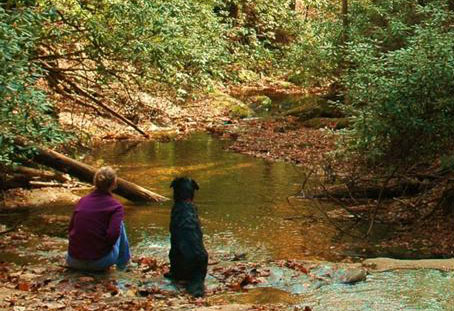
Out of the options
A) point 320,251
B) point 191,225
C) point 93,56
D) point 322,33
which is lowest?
point 320,251

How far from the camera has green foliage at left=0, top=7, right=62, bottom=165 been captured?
6.52 metres

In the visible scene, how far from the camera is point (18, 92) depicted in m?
6.77

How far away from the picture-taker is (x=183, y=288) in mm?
6746

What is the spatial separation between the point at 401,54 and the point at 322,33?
441 inches

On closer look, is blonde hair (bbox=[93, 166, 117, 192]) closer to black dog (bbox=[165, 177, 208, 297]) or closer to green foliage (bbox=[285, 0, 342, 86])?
black dog (bbox=[165, 177, 208, 297])

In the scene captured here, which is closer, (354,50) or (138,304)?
(138,304)

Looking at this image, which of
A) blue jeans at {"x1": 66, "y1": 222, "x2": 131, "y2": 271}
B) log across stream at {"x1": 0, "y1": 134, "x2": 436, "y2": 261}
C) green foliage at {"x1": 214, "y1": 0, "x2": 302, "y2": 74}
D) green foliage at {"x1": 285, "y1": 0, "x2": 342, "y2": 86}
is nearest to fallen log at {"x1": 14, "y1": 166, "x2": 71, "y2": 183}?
log across stream at {"x1": 0, "y1": 134, "x2": 436, "y2": 261}

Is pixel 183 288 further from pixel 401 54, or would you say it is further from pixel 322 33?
pixel 322 33

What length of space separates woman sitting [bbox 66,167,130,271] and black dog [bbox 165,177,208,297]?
2.23ft

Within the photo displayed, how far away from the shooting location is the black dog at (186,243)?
688cm

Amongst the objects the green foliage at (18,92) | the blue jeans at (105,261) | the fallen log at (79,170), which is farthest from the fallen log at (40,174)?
the blue jeans at (105,261)

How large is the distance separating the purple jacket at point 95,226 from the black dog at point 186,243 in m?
0.68

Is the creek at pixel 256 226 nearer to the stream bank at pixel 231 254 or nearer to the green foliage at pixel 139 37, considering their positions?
the stream bank at pixel 231 254

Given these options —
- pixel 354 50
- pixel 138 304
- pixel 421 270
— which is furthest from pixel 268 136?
pixel 138 304
